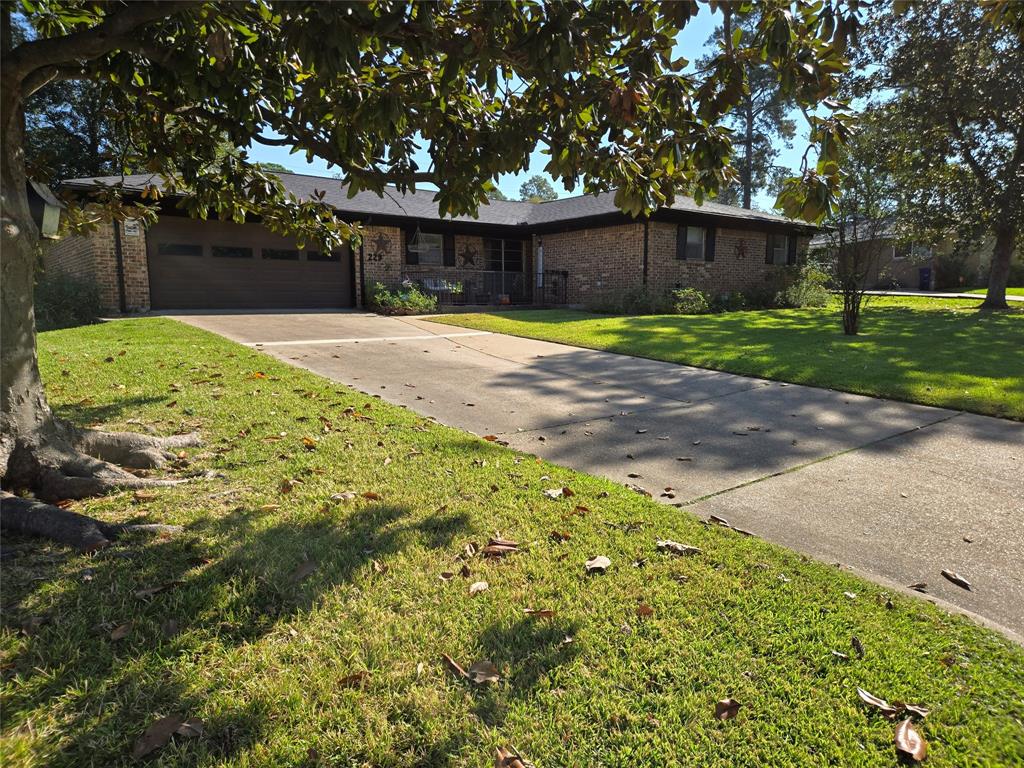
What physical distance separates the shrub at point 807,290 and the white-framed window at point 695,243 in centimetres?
375

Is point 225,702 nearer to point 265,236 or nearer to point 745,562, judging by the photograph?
point 745,562

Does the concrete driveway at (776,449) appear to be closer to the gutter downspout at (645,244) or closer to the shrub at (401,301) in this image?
the shrub at (401,301)

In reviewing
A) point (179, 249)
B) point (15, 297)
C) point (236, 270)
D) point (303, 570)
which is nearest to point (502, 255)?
point (236, 270)

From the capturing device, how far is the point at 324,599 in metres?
2.50

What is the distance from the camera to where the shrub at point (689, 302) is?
58.9 feet

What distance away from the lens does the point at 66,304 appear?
45.2 feet

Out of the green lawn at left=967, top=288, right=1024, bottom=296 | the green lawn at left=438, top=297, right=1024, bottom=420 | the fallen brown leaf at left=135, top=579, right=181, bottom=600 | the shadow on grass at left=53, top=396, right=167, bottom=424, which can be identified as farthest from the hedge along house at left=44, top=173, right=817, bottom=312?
the green lawn at left=967, top=288, right=1024, bottom=296

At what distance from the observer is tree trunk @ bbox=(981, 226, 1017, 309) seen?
1992 centimetres

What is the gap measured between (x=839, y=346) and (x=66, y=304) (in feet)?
55.8

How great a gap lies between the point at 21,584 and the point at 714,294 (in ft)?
68.5

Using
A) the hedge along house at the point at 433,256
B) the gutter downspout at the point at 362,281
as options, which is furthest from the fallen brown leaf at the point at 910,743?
the gutter downspout at the point at 362,281

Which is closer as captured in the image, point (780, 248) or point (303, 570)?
point (303, 570)

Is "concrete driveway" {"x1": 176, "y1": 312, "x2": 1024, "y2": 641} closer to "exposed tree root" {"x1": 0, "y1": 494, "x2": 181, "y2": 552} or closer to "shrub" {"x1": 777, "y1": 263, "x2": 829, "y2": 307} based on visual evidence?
"exposed tree root" {"x1": 0, "y1": 494, "x2": 181, "y2": 552}

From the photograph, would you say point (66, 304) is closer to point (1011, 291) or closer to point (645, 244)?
point (645, 244)
